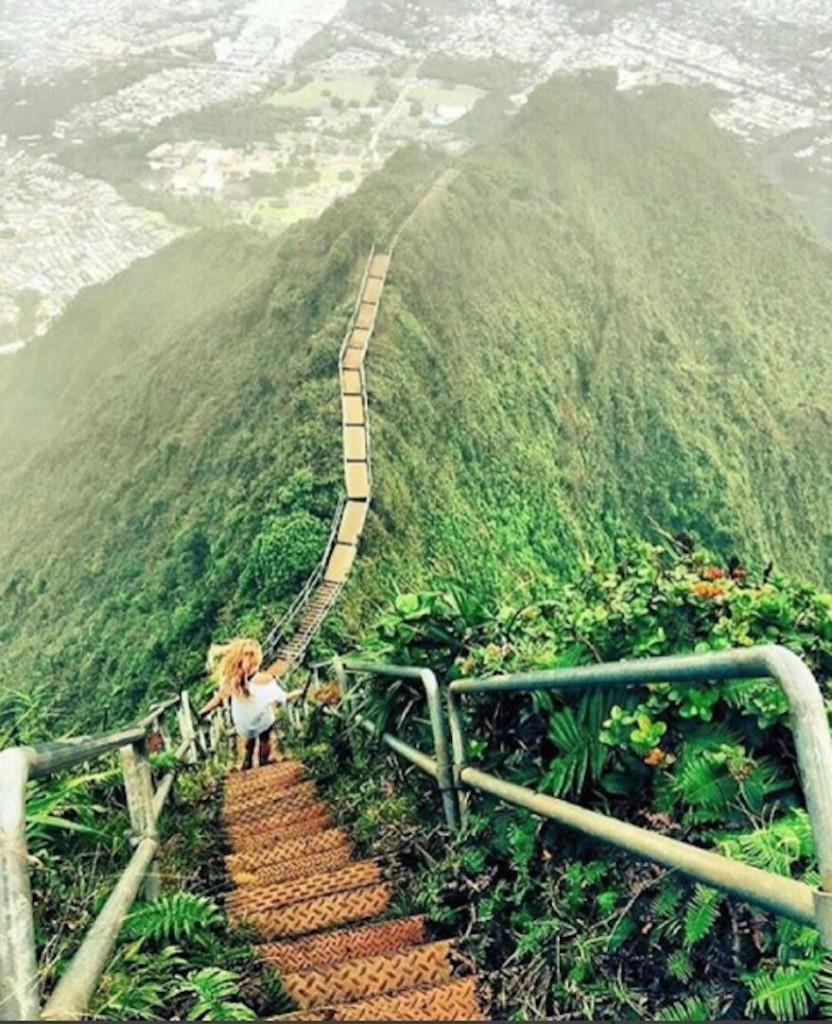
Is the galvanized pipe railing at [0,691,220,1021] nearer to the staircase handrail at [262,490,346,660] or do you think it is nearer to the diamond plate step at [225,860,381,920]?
the diamond plate step at [225,860,381,920]

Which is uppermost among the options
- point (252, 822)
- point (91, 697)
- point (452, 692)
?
point (452, 692)

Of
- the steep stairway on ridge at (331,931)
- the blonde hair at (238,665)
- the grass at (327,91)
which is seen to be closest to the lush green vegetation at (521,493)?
the steep stairway on ridge at (331,931)

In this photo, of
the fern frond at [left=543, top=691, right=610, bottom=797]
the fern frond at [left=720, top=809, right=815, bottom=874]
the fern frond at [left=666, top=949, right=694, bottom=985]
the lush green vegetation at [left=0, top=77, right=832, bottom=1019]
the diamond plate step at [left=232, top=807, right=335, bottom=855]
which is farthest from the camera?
the diamond plate step at [left=232, top=807, right=335, bottom=855]

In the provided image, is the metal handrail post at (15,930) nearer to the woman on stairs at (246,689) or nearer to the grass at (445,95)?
the woman on stairs at (246,689)

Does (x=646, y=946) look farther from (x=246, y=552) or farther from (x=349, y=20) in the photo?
(x=349, y=20)

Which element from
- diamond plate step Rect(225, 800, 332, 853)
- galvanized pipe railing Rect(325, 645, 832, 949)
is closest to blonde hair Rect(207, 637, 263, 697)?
diamond plate step Rect(225, 800, 332, 853)

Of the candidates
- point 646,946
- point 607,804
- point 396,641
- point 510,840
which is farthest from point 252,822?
point 646,946

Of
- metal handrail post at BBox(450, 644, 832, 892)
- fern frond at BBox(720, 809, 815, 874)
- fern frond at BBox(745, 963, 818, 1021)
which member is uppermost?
metal handrail post at BBox(450, 644, 832, 892)
